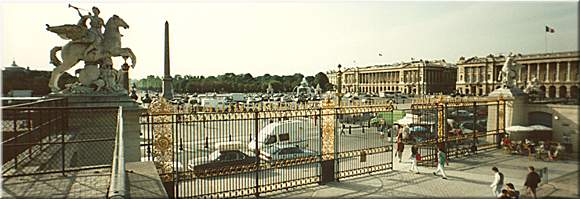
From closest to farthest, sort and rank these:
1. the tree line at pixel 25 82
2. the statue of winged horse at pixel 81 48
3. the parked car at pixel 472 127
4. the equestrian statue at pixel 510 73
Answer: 1. the statue of winged horse at pixel 81 48
2. the equestrian statue at pixel 510 73
3. the parked car at pixel 472 127
4. the tree line at pixel 25 82

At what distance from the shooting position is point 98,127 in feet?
26.4

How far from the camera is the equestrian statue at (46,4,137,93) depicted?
26.8 feet

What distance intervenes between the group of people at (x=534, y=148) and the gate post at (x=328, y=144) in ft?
29.6

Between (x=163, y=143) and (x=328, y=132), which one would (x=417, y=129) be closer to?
(x=328, y=132)

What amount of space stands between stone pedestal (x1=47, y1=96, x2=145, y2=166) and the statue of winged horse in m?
0.90

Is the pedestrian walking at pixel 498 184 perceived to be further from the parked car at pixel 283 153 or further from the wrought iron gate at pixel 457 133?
the parked car at pixel 283 153

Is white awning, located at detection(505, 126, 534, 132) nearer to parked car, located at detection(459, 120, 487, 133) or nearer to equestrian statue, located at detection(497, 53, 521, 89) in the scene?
equestrian statue, located at detection(497, 53, 521, 89)

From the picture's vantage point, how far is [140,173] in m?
6.25

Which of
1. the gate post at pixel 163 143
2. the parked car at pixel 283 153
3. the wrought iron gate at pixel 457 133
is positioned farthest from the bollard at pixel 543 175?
the gate post at pixel 163 143

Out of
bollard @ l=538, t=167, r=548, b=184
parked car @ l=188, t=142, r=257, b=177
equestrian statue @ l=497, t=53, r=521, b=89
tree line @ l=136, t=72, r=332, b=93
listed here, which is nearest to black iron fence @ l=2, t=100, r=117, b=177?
parked car @ l=188, t=142, r=257, b=177

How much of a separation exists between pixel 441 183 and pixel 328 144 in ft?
13.0

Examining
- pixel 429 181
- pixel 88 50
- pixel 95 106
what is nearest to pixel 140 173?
pixel 95 106

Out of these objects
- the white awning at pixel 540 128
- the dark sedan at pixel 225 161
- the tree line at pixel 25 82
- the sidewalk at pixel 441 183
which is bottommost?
the sidewalk at pixel 441 183

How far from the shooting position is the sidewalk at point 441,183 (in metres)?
9.98
